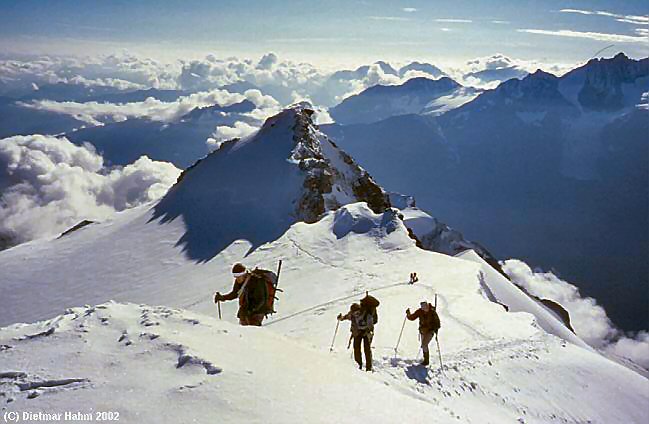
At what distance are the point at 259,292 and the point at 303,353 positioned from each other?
99.2 inches

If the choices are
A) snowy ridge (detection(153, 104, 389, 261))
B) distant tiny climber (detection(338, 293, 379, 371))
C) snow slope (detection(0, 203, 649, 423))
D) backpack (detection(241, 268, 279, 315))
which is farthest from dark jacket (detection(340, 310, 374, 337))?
snowy ridge (detection(153, 104, 389, 261))

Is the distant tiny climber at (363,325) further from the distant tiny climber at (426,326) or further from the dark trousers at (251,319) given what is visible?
the dark trousers at (251,319)

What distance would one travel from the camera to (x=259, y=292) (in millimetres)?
13195

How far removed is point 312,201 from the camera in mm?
53844

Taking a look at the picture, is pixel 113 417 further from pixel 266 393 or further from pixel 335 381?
pixel 335 381

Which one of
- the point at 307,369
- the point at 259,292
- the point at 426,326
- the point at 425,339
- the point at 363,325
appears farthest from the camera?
the point at 426,326

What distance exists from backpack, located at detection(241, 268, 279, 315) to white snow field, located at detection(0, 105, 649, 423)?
67 cm

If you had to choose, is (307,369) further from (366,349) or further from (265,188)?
(265,188)

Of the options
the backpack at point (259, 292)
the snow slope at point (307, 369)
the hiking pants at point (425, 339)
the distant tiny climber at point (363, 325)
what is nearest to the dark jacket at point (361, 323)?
the distant tiny climber at point (363, 325)

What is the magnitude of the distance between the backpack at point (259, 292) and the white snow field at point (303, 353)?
26.3 inches

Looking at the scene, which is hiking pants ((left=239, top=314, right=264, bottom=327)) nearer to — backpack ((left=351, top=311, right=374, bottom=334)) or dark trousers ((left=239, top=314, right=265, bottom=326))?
dark trousers ((left=239, top=314, right=265, bottom=326))

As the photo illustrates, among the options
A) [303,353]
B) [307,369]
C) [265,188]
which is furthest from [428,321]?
[265,188]

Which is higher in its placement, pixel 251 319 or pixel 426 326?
pixel 251 319

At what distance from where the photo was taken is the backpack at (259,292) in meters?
13.1
